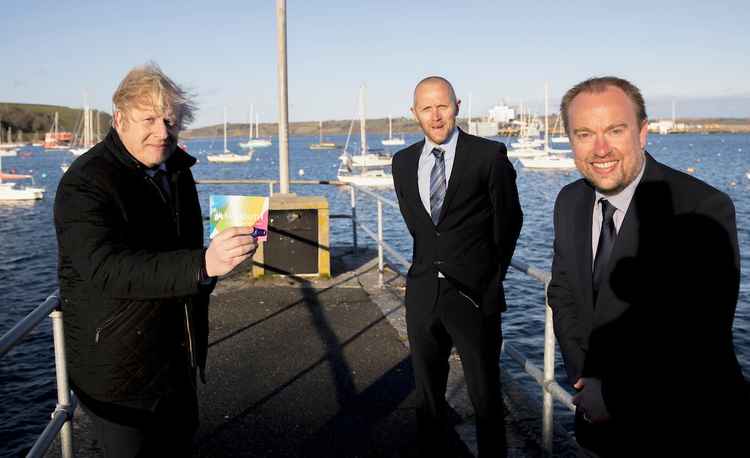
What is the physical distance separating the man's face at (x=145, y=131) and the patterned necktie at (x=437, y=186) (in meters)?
1.64

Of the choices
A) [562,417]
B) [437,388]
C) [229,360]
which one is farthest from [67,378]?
[562,417]

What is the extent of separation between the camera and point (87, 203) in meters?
2.25

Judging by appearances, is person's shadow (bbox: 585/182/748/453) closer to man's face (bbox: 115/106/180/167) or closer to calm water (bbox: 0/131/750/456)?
calm water (bbox: 0/131/750/456)

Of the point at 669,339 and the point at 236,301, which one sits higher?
the point at 669,339

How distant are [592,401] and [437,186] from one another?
1717 millimetres

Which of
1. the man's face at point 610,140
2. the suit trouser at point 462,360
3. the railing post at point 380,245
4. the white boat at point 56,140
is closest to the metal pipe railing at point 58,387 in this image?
the suit trouser at point 462,360

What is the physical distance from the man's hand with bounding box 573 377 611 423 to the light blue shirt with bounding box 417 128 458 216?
1587mm

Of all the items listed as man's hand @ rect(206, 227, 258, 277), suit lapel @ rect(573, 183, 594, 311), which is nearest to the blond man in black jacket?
man's hand @ rect(206, 227, 258, 277)

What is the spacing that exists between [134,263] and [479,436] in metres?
2.17

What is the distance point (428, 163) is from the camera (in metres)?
3.89

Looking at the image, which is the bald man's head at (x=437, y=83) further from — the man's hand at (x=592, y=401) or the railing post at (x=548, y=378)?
the man's hand at (x=592, y=401)

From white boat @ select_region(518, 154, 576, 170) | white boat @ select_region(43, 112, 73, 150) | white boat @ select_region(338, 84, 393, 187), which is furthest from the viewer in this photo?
white boat @ select_region(43, 112, 73, 150)

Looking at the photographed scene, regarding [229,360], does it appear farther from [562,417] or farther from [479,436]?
[562,417]

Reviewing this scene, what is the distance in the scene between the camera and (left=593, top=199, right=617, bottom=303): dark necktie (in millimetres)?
2352
